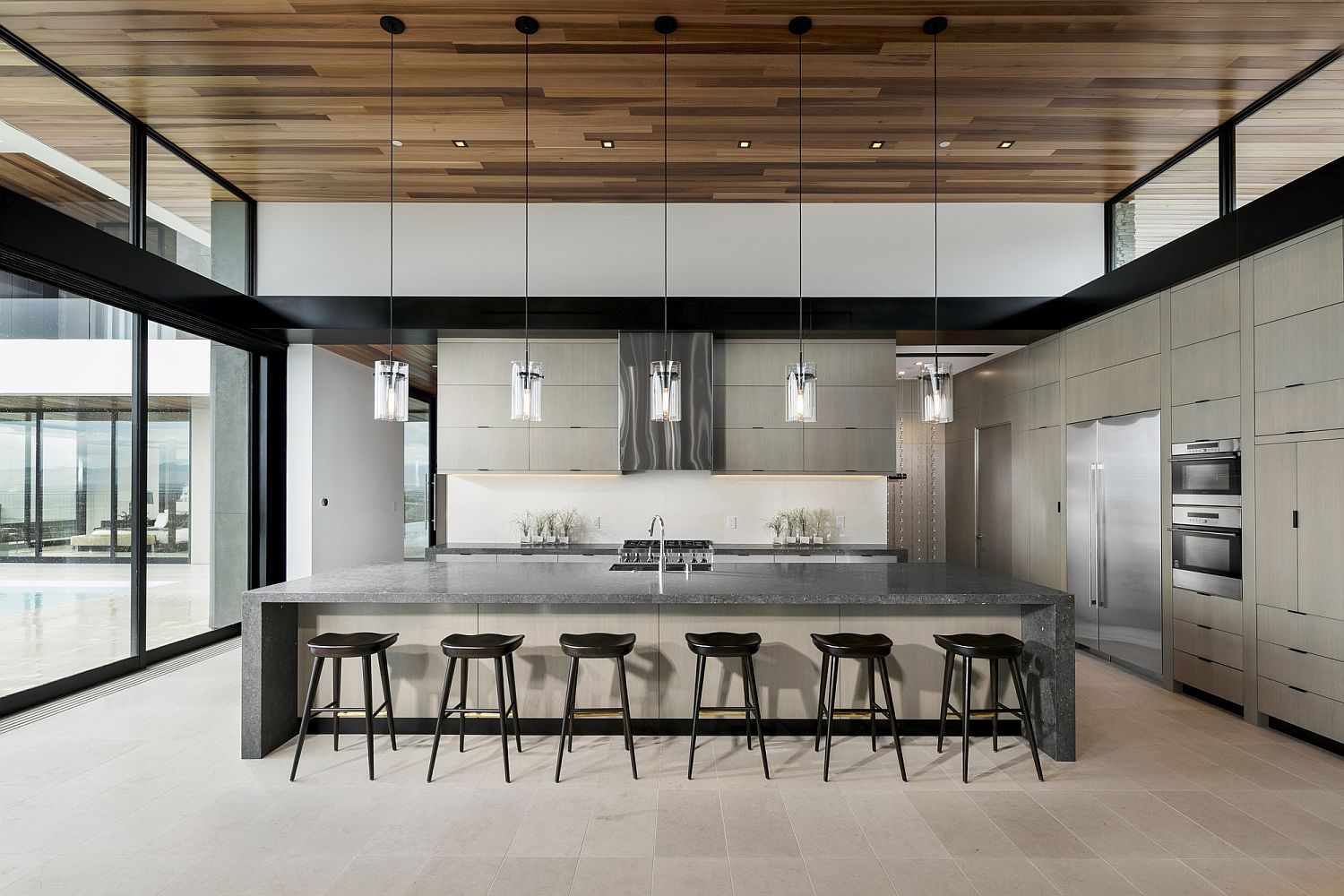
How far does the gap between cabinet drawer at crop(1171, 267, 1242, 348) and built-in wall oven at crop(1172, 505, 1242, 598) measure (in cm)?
108

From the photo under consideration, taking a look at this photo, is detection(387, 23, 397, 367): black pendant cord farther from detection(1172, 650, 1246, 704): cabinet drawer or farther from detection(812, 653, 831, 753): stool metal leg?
detection(1172, 650, 1246, 704): cabinet drawer

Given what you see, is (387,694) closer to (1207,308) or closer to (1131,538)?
(1131,538)

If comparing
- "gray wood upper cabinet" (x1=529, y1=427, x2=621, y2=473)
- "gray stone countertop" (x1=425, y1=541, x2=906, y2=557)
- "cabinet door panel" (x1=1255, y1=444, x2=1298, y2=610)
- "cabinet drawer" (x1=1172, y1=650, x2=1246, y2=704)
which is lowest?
"cabinet drawer" (x1=1172, y1=650, x2=1246, y2=704)

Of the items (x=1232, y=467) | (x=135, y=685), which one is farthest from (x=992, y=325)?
(x=135, y=685)

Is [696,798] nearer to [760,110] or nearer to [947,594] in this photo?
[947,594]

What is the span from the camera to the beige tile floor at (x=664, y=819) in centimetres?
243

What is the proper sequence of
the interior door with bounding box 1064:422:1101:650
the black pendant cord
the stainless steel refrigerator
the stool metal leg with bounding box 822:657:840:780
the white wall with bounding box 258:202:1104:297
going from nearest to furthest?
the stool metal leg with bounding box 822:657:840:780 → the black pendant cord → the stainless steel refrigerator → the interior door with bounding box 1064:422:1101:650 → the white wall with bounding box 258:202:1104:297

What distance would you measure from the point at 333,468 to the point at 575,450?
253 centimetres

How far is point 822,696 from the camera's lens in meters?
3.47

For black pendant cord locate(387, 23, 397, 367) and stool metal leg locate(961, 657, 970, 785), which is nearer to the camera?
stool metal leg locate(961, 657, 970, 785)

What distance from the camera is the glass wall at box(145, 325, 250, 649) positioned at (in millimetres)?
4926

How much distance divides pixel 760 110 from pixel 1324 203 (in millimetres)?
2972

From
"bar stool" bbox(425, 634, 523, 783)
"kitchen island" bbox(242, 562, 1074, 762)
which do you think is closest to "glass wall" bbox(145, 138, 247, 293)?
"kitchen island" bbox(242, 562, 1074, 762)

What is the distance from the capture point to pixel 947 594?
338cm
